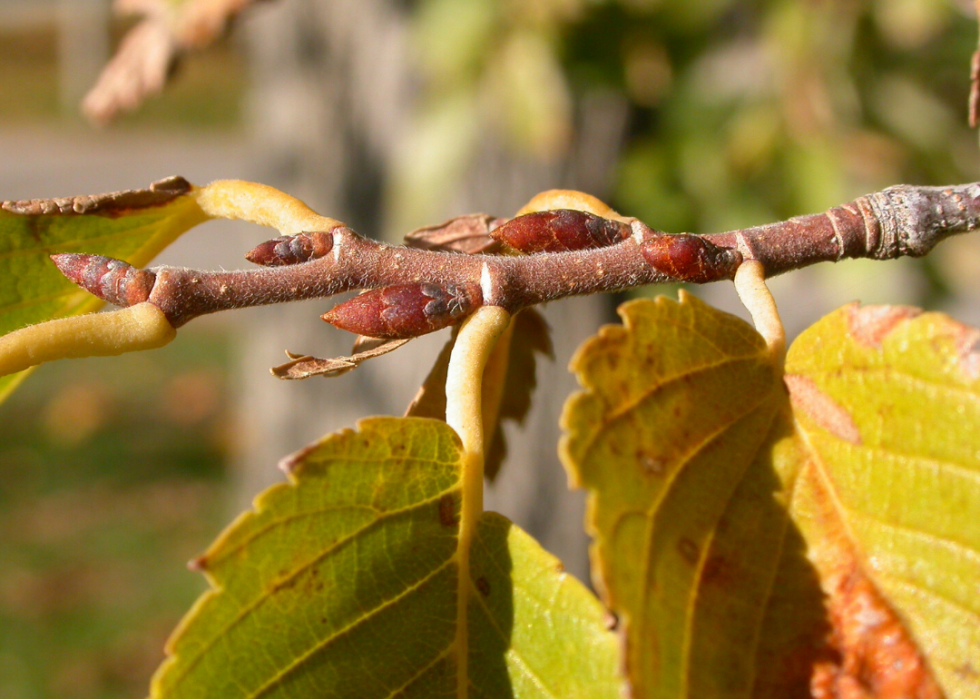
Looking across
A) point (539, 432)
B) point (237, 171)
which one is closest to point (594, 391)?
point (539, 432)

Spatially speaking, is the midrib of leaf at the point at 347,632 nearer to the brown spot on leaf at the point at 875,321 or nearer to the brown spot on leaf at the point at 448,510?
the brown spot on leaf at the point at 448,510

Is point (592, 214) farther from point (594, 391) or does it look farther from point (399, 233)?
point (399, 233)

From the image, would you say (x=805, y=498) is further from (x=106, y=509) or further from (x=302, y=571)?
(x=106, y=509)

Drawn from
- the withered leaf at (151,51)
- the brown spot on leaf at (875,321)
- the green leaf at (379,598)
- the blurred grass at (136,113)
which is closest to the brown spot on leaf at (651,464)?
the green leaf at (379,598)

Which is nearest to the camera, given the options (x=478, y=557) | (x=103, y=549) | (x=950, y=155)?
(x=478, y=557)

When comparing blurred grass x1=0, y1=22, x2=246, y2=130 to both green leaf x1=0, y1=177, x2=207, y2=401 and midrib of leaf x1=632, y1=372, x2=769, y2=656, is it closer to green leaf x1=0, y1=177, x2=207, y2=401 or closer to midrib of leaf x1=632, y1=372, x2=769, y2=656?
green leaf x1=0, y1=177, x2=207, y2=401

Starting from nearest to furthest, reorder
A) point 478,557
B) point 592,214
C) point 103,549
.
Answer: point 478,557
point 592,214
point 103,549
